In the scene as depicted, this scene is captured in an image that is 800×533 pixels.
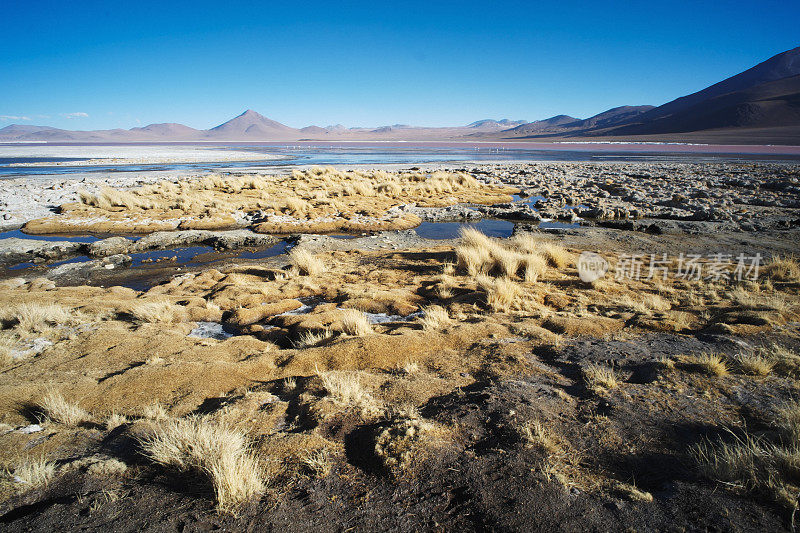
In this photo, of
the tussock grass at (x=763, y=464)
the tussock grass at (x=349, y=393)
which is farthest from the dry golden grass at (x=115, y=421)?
the tussock grass at (x=763, y=464)

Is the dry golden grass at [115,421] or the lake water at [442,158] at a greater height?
the lake water at [442,158]

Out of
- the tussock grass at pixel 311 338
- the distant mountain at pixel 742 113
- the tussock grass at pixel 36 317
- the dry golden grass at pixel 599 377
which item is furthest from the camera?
the distant mountain at pixel 742 113

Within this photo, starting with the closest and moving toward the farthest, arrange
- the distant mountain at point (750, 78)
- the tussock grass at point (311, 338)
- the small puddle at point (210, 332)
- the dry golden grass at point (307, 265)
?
the tussock grass at point (311, 338), the small puddle at point (210, 332), the dry golden grass at point (307, 265), the distant mountain at point (750, 78)

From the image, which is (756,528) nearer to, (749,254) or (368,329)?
(368,329)

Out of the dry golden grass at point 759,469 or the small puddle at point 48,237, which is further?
the small puddle at point 48,237

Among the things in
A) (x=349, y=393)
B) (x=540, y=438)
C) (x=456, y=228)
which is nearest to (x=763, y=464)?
(x=540, y=438)

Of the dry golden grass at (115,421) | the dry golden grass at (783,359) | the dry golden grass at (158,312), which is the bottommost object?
the dry golden grass at (158,312)

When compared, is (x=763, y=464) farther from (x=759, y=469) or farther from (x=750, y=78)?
(x=750, y=78)

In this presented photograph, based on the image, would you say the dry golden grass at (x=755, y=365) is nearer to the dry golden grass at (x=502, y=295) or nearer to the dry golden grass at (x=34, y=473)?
the dry golden grass at (x=502, y=295)
